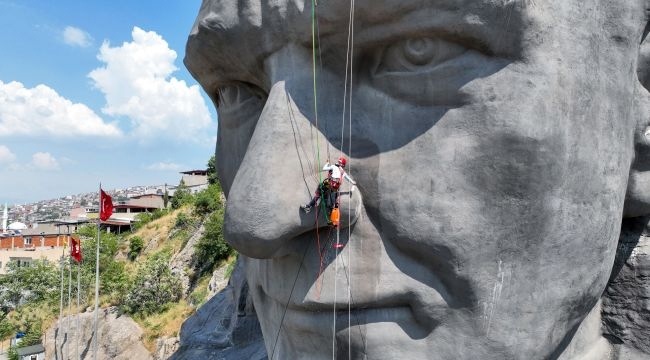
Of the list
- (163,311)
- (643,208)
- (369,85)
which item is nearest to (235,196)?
(369,85)

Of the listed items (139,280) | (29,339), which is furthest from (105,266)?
(139,280)

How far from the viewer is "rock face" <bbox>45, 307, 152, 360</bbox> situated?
17031 mm

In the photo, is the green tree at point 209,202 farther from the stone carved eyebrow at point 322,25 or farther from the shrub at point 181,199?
the stone carved eyebrow at point 322,25

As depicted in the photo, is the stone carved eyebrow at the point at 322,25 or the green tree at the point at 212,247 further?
the green tree at the point at 212,247

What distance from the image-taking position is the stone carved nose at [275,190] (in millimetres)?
1381

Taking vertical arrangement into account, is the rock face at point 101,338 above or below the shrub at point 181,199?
below

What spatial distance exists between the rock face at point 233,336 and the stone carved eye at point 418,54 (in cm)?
336

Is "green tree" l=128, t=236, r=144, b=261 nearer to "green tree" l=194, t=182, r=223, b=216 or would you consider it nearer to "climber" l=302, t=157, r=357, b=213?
"green tree" l=194, t=182, r=223, b=216

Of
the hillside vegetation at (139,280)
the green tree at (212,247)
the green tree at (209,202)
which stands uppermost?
the green tree at (209,202)

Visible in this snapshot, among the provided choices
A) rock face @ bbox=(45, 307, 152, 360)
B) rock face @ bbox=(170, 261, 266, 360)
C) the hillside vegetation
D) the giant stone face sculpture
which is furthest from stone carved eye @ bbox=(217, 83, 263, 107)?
rock face @ bbox=(45, 307, 152, 360)

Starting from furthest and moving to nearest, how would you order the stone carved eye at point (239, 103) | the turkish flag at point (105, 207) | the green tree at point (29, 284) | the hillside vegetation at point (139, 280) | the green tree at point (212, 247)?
the green tree at point (29, 284), the green tree at point (212, 247), the hillside vegetation at point (139, 280), the turkish flag at point (105, 207), the stone carved eye at point (239, 103)

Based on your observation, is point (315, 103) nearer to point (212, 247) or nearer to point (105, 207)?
A: point (105, 207)

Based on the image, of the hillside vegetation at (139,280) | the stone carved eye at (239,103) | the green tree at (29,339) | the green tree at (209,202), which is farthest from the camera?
the green tree at (209,202)

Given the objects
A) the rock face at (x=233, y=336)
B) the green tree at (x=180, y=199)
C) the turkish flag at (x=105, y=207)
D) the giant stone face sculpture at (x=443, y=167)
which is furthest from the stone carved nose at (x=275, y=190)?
the green tree at (x=180, y=199)
